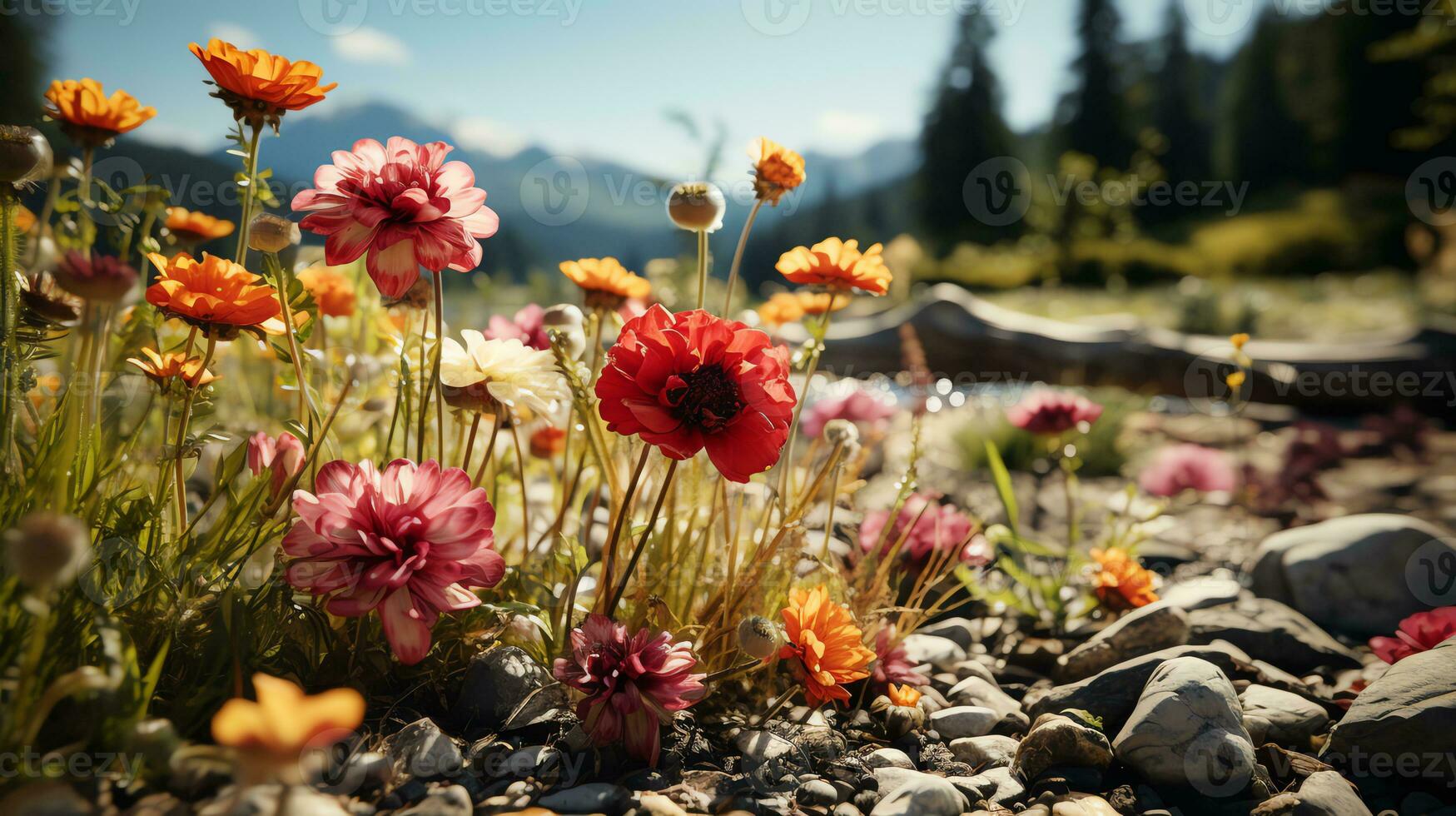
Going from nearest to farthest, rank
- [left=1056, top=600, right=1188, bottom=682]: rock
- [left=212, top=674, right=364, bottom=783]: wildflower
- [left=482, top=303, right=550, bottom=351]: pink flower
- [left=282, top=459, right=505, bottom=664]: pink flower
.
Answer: [left=212, top=674, right=364, bottom=783]: wildflower < [left=282, top=459, right=505, bottom=664]: pink flower < [left=482, top=303, right=550, bottom=351]: pink flower < [left=1056, top=600, right=1188, bottom=682]: rock

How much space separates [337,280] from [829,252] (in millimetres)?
1215

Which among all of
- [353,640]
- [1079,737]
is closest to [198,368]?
[353,640]

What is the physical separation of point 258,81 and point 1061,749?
64.4 inches

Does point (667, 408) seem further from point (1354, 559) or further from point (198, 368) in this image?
point (1354, 559)

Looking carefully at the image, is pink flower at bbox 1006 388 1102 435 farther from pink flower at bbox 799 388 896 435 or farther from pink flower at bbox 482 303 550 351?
pink flower at bbox 482 303 550 351

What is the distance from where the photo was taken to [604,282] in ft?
5.26

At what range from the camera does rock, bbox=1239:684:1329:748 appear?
1.54 metres

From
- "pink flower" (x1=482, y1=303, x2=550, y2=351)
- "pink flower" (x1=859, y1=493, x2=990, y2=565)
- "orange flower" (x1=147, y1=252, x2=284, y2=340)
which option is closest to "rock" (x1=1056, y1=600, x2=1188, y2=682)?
"pink flower" (x1=859, y1=493, x2=990, y2=565)

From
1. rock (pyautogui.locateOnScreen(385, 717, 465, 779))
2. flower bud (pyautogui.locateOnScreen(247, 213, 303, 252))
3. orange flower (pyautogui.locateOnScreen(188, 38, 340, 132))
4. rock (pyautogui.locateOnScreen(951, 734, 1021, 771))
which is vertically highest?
orange flower (pyautogui.locateOnScreen(188, 38, 340, 132))

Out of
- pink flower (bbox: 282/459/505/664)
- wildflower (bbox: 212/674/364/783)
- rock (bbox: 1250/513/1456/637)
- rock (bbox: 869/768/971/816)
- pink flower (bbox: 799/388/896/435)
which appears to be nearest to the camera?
wildflower (bbox: 212/674/364/783)

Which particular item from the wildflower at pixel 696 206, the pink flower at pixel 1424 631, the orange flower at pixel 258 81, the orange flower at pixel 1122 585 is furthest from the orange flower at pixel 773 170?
the pink flower at pixel 1424 631

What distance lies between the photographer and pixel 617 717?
1.21m

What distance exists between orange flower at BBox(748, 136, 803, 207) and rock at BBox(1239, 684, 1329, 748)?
1307 mm

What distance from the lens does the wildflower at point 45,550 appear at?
702 mm
